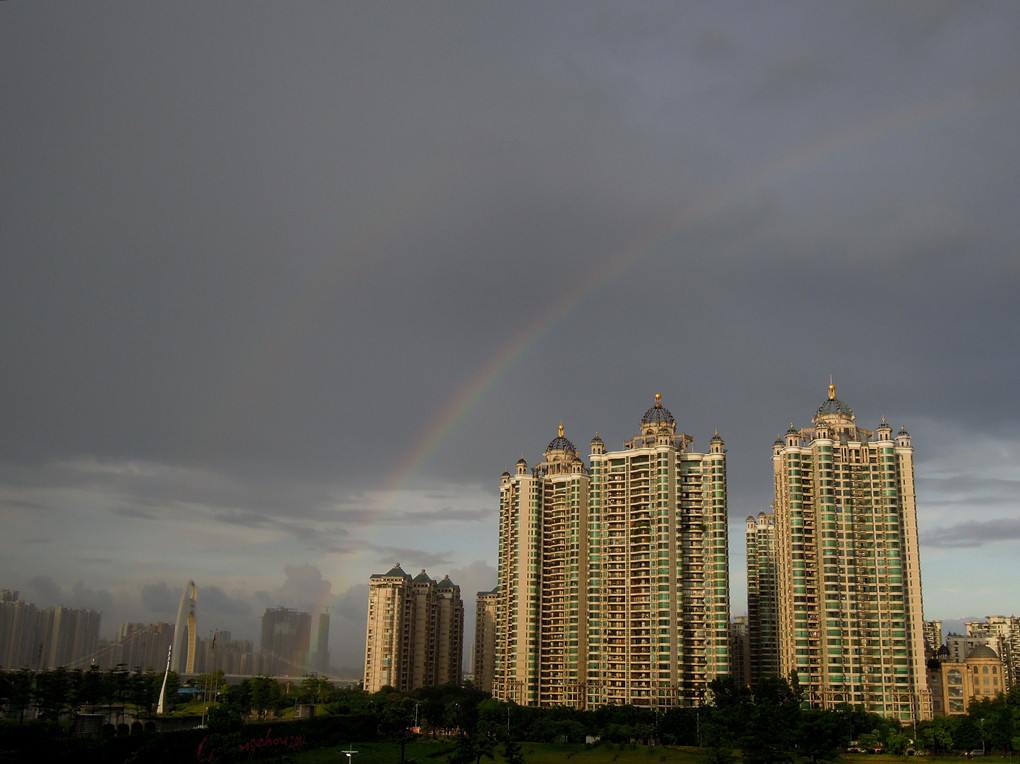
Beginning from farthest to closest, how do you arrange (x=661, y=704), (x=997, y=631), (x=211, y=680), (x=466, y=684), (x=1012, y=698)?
(x=997, y=631)
(x=466, y=684)
(x=211, y=680)
(x=661, y=704)
(x=1012, y=698)

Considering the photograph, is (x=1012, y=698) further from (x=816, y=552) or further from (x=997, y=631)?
(x=997, y=631)

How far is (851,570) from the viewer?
331 feet

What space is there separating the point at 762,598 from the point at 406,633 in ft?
181

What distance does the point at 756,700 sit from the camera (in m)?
90.9

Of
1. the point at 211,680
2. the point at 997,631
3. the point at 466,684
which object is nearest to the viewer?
the point at 211,680

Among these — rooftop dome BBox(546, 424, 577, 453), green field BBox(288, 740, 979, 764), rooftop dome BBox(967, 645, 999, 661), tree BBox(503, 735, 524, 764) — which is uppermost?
rooftop dome BBox(546, 424, 577, 453)

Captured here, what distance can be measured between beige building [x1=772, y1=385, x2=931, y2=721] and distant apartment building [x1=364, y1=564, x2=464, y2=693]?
6225cm

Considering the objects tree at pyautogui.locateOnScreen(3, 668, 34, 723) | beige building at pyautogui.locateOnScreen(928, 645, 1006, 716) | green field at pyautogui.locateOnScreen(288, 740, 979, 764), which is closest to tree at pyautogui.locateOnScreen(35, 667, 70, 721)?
tree at pyautogui.locateOnScreen(3, 668, 34, 723)

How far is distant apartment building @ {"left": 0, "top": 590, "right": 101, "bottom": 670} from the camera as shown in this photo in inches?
5113

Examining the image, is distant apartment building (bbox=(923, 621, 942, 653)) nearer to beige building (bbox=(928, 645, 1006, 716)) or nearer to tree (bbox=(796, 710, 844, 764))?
beige building (bbox=(928, 645, 1006, 716))

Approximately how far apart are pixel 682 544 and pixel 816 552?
47.5 feet

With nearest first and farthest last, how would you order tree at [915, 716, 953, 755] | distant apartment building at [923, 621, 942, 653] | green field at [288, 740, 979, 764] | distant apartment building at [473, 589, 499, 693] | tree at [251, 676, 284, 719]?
1. green field at [288, 740, 979, 764]
2. tree at [915, 716, 953, 755]
3. tree at [251, 676, 284, 719]
4. distant apartment building at [473, 589, 499, 693]
5. distant apartment building at [923, 621, 942, 653]

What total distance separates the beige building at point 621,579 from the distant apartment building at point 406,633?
30.0 meters

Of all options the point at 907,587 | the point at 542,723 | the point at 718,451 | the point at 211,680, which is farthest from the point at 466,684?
the point at 907,587
